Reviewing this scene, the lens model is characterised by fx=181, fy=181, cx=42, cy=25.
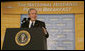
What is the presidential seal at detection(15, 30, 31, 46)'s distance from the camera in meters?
1.53

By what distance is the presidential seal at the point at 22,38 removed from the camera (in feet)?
5.02

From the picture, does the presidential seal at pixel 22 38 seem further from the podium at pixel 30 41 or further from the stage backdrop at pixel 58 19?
the stage backdrop at pixel 58 19

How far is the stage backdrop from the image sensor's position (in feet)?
17.9

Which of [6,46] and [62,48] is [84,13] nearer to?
[62,48]

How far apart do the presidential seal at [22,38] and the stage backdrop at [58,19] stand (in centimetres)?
399

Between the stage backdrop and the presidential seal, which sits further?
the stage backdrop

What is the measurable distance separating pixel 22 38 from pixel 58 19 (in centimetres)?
405

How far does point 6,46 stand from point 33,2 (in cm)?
407

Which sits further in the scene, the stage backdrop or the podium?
the stage backdrop

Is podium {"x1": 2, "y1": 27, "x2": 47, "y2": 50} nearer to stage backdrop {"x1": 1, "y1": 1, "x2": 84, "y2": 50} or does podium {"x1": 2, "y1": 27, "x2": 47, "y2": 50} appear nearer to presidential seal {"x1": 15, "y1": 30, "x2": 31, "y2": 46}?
presidential seal {"x1": 15, "y1": 30, "x2": 31, "y2": 46}

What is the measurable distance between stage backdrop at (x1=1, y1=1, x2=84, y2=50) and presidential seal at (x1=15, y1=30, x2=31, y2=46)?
3987mm

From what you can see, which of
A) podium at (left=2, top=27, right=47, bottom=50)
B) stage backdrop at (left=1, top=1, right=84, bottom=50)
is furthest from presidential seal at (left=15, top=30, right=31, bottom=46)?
stage backdrop at (left=1, top=1, right=84, bottom=50)

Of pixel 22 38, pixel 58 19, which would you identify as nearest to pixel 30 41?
pixel 22 38

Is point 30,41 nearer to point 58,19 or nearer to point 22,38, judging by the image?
point 22,38
